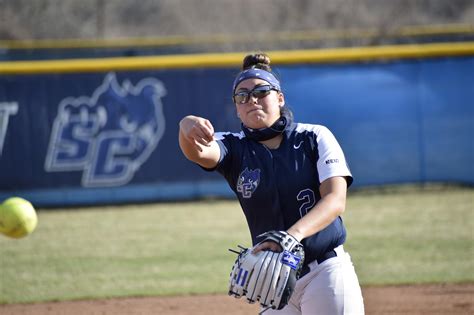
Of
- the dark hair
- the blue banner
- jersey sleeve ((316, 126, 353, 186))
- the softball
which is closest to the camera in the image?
jersey sleeve ((316, 126, 353, 186))

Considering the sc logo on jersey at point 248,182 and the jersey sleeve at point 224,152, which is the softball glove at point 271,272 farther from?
the jersey sleeve at point 224,152

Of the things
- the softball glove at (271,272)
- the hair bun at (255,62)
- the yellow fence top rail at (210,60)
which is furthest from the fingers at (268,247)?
the yellow fence top rail at (210,60)

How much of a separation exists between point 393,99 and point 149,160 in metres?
4.12

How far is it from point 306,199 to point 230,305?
3.40 meters

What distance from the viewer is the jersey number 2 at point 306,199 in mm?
3691

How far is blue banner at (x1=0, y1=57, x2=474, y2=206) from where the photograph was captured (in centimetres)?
1266

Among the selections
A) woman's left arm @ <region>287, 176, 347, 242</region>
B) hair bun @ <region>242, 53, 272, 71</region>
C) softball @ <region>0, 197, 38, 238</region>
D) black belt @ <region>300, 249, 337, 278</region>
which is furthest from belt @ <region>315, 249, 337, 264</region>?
softball @ <region>0, 197, 38, 238</region>

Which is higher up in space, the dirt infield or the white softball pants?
the white softball pants

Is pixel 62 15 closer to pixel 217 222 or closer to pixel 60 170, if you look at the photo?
pixel 60 170

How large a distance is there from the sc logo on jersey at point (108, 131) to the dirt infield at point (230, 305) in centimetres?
582

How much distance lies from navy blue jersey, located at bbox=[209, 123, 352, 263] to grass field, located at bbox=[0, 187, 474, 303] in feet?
12.3

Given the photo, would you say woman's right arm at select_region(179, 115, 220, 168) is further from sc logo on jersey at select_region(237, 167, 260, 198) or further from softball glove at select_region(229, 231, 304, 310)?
softball glove at select_region(229, 231, 304, 310)

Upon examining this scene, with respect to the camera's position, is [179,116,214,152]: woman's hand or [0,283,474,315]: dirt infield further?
[0,283,474,315]: dirt infield

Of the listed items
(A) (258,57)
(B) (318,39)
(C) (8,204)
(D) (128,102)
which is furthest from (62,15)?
(A) (258,57)
